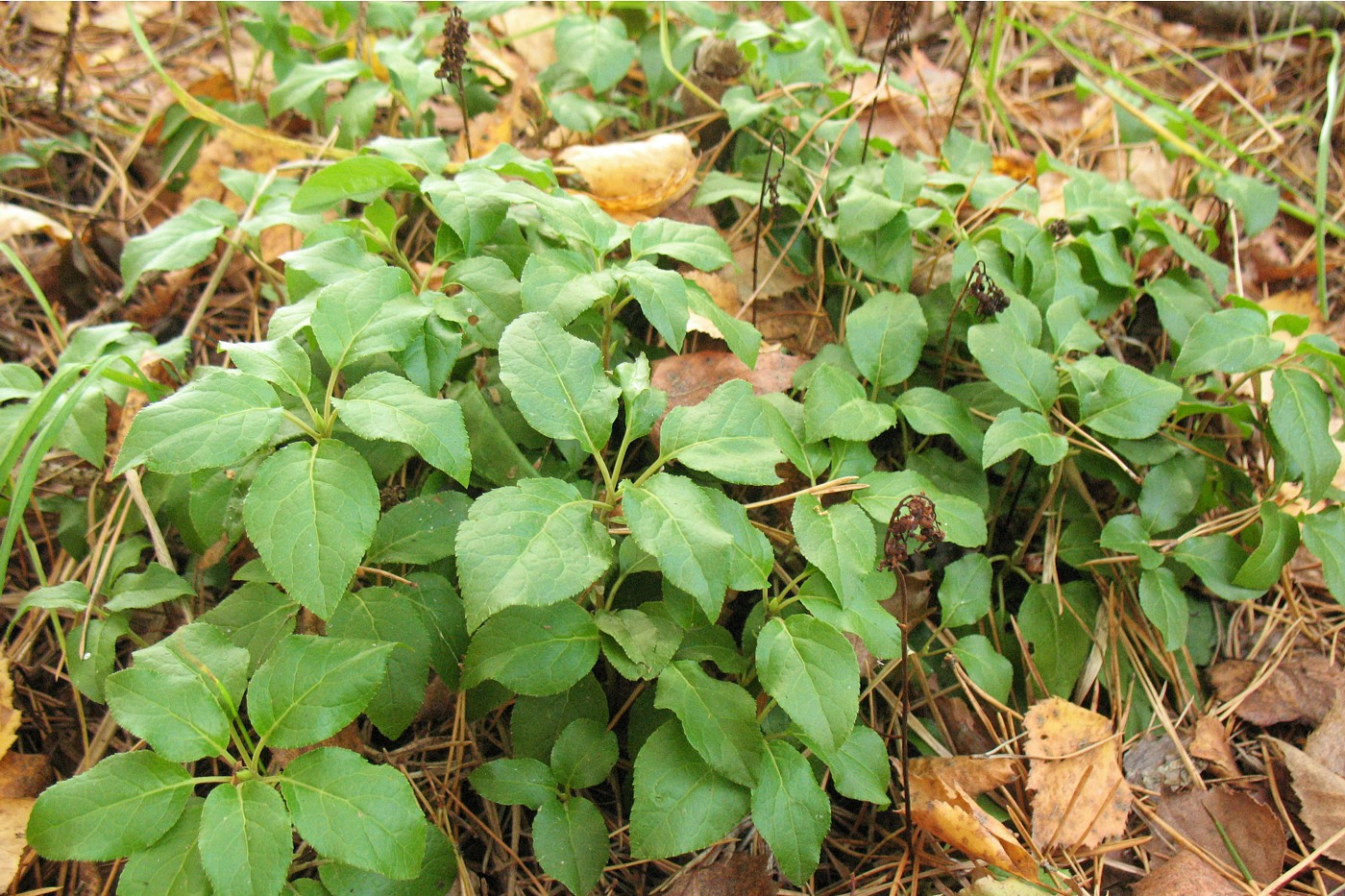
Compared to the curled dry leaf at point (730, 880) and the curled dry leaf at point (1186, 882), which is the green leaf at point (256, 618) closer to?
the curled dry leaf at point (730, 880)

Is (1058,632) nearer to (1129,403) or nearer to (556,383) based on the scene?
(1129,403)

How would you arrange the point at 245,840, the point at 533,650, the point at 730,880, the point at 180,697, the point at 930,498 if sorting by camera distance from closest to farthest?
the point at 245,840 < the point at 180,697 < the point at 533,650 < the point at 730,880 < the point at 930,498

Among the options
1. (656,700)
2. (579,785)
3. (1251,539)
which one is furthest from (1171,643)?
(579,785)

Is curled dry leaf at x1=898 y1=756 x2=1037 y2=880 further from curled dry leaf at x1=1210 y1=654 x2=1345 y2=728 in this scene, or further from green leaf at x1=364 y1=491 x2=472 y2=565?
green leaf at x1=364 y1=491 x2=472 y2=565

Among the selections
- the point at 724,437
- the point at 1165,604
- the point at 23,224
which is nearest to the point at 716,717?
the point at 724,437

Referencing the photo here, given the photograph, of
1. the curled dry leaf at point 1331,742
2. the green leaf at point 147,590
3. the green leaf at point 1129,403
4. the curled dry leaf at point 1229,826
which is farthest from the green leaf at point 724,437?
the curled dry leaf at point 1331,742

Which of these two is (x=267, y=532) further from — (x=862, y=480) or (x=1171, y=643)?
(x=1171, y=643)
